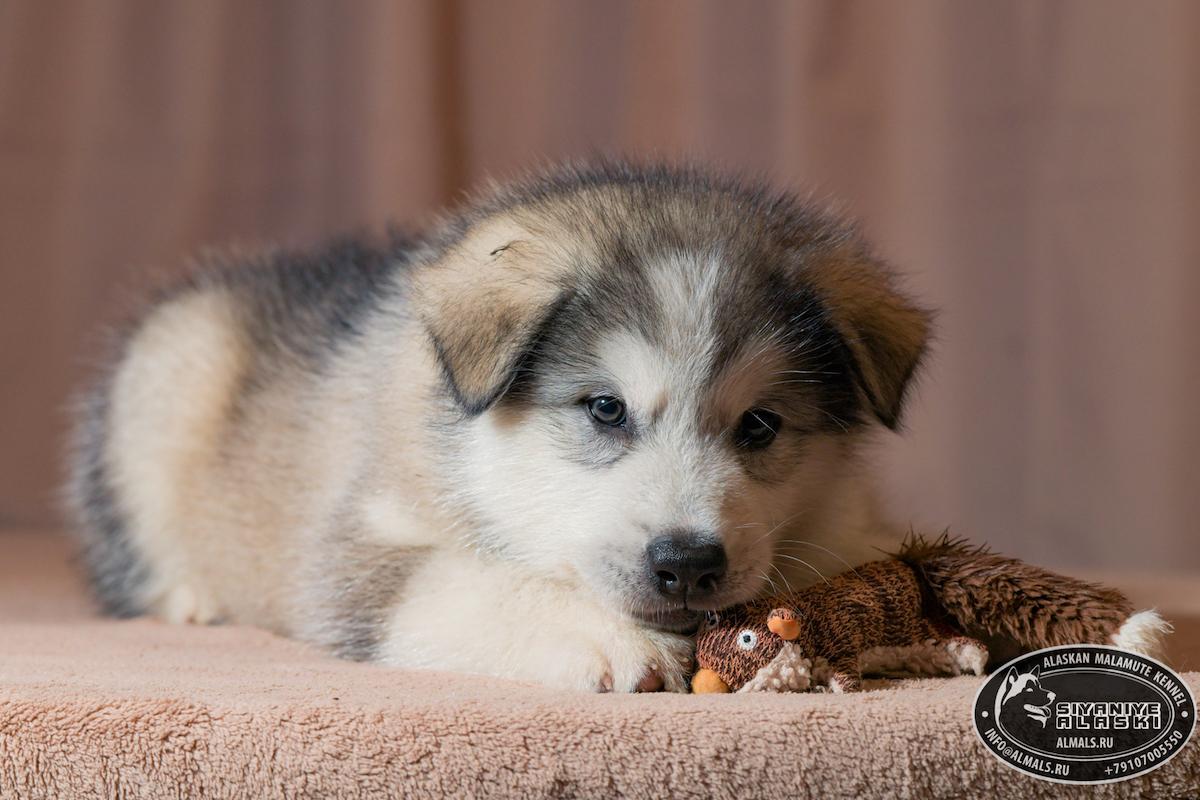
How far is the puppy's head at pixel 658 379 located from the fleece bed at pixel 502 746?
12.0 inches

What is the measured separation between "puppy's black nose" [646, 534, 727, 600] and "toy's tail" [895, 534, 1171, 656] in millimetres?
472

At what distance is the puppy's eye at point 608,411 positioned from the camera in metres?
2.47

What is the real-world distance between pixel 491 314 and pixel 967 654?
105cm

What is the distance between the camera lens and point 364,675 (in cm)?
247

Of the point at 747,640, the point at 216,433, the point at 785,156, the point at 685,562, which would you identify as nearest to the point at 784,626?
the point at 747,640

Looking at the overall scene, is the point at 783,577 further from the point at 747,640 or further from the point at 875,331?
the point at 875,331

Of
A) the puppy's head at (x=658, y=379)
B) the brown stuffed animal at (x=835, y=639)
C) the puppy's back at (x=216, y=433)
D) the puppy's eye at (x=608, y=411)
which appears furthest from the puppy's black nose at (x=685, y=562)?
the puppy's back at (x=216, y=433)

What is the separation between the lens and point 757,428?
2.55 meters

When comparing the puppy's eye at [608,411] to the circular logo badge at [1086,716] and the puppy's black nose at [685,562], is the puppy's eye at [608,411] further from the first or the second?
the circular logo badge at [1086,716]

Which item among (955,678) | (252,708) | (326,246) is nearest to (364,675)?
(252,708)

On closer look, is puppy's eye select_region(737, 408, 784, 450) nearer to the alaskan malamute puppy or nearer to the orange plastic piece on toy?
the alaskan malamute puppy

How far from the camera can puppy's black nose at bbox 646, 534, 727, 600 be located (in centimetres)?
223

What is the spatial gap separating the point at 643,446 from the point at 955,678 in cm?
68

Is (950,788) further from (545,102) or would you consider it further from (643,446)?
(545,102)
